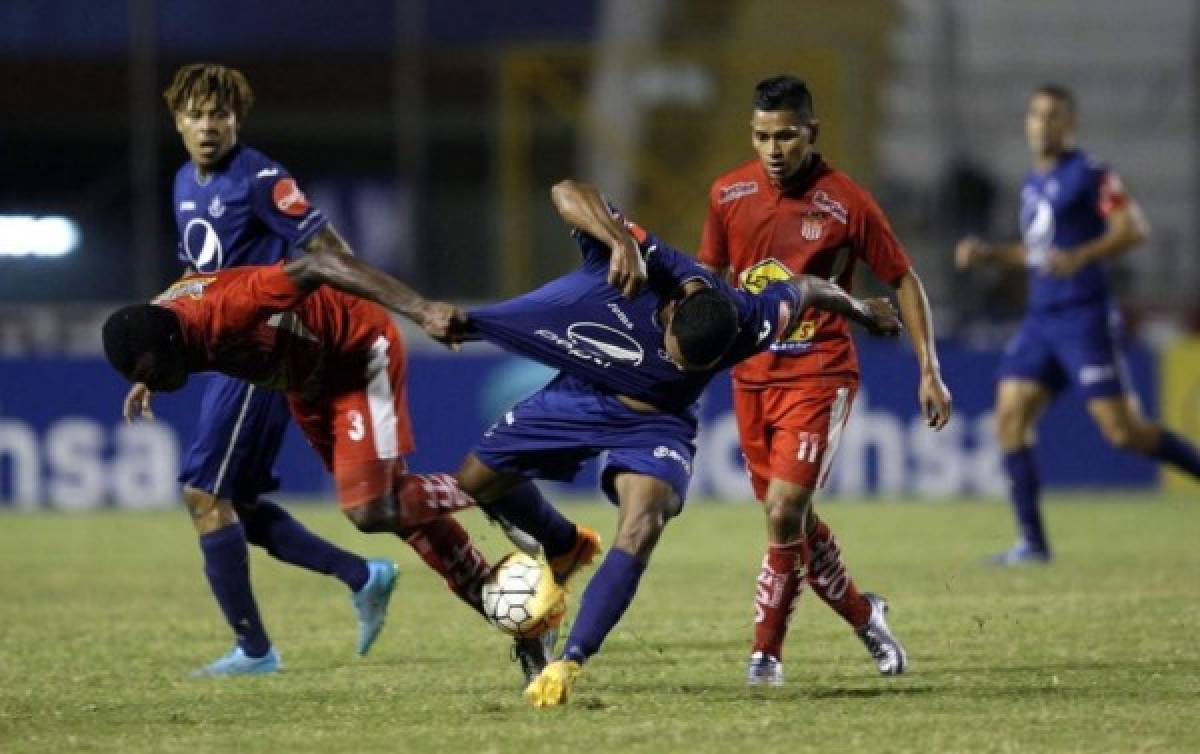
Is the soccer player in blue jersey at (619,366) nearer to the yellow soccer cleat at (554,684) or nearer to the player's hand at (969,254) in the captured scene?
the yellow soccer cleat at (554,684)

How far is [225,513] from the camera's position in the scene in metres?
8.72

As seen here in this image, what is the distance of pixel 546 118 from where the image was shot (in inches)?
825

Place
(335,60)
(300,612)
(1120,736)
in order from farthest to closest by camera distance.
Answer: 1. (335,60)
2. (300,612)
3. (1120,736)

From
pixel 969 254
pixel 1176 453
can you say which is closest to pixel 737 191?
pixel 969 254

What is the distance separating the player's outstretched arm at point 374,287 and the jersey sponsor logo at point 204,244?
0.92 metres

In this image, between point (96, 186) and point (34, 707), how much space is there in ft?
42.9

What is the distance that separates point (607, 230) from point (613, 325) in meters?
0.46

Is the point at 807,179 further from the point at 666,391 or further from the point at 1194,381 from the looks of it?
the point at 1194,381

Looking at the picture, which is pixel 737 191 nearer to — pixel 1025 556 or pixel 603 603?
pixel 603 603

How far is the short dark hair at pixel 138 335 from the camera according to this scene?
7.50 m

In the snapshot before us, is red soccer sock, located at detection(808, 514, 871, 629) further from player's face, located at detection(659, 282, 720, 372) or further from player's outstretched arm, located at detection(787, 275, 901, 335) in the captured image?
player's face, located at detection(659, 282, 720, 372)

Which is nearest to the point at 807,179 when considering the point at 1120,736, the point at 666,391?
the point at 666,391

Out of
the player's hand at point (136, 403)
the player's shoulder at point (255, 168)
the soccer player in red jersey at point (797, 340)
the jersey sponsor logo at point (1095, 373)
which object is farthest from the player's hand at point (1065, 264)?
the player's hand at point (136, 403)

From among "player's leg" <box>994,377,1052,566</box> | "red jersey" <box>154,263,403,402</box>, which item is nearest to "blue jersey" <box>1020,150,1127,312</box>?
"player's leg" <box>994,377,1052,566</box>
